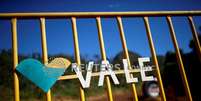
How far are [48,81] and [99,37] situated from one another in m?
0.37

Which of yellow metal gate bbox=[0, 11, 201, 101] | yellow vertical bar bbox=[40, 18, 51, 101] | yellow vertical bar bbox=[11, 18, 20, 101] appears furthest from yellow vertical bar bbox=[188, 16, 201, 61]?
yellow vertical bar bbox=[11, 18, 20, 101]

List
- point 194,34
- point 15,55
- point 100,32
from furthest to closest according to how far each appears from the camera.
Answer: point 194,34, point 100,32, point 15,55

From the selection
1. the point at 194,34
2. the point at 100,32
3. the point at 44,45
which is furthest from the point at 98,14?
the point at 194,34

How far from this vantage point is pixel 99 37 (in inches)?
51.6

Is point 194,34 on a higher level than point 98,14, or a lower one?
lower

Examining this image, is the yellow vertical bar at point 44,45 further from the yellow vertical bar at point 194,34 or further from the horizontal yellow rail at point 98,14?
the yellow vertical bar at point 194,34

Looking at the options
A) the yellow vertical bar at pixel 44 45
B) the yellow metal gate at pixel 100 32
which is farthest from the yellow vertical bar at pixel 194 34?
the yellow vertical bar at pixel 44 45

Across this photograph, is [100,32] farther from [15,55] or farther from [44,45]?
[15,55]

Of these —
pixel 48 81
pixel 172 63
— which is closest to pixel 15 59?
pixel 48 81

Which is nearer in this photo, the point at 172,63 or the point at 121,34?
the point at 121,34

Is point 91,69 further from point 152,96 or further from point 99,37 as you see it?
point 152,96

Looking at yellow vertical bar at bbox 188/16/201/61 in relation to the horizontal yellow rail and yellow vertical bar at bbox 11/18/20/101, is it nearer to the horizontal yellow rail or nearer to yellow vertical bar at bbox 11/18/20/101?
the horizontal yellow rail

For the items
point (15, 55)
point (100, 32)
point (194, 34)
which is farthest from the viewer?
point (194, 34)

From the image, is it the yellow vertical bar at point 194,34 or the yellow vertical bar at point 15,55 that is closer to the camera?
the yellow vertical bar at point 15,55
